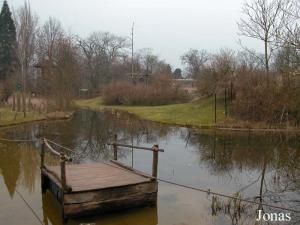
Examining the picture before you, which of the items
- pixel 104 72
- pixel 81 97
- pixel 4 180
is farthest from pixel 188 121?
pixel 104 72

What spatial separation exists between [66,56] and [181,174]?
2748 centimetres

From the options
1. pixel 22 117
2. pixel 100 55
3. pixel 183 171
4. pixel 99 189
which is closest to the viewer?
pixel 99 189

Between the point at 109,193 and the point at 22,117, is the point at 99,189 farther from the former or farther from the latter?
the point at 22,117

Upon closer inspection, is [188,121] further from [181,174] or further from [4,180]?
[4,180]

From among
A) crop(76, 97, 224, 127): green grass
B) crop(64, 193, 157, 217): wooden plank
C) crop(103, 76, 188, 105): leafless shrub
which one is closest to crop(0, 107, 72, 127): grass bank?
crop(76, 97, 224, 127): green grass

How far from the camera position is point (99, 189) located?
29.9 feet

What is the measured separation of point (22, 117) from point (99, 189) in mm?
23240

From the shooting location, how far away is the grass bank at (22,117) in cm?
2824

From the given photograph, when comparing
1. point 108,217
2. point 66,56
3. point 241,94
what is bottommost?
point 108,217

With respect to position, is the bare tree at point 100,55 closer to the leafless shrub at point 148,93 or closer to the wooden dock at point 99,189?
the leafless shrub at point 148,93

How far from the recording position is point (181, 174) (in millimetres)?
13797

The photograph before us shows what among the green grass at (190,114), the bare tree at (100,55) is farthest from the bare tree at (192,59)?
the green grass at (190,114)

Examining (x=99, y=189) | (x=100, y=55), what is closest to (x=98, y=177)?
(x=99, y=189)

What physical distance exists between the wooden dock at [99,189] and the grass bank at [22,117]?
18.6 meters
